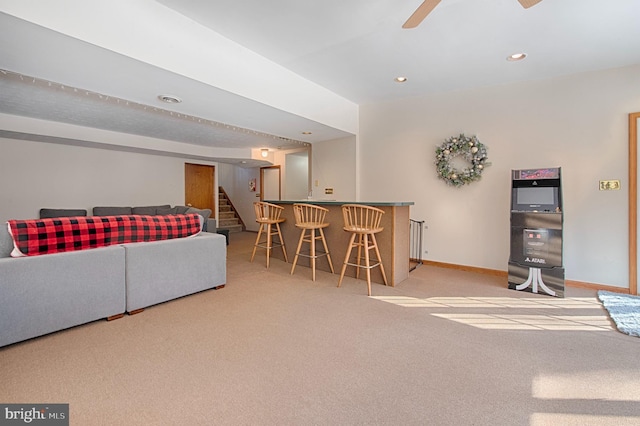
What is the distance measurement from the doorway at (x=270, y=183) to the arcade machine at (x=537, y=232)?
226 inches

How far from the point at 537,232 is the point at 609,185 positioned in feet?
3.32

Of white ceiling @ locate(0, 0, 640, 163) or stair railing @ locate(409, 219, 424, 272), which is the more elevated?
white ceiling @ locate(0, 0, 640, 163)

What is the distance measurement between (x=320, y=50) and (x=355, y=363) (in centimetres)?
306

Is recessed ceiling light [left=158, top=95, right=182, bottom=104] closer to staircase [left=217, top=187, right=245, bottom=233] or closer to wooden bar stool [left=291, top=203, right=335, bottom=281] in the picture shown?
wooden bar stool [left=291, top=203, right=335, bottom=281]

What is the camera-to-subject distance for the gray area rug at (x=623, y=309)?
236 cm

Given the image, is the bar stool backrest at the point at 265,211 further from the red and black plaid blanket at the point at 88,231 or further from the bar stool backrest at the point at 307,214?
the red and black plaid blanket at the point at 88,231

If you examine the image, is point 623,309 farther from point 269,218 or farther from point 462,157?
point 269,218

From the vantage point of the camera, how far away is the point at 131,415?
1.43 meters

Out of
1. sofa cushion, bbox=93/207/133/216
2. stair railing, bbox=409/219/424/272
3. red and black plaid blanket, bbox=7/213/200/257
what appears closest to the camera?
red and black plaid blanket, bbox=7/213/200/257

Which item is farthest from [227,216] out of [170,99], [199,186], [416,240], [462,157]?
[462,157]

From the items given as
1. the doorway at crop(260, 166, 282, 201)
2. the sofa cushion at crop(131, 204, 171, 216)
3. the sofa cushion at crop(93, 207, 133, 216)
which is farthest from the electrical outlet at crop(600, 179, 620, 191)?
the sofa cushion at crop(93, 207, 133, 216)

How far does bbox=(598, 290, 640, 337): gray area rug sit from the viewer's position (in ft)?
7.73

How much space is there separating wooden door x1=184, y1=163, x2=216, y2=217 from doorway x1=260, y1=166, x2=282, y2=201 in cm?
138

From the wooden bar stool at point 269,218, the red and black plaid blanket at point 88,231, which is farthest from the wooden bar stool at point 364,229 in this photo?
the red and black plaid blanket at point 88,231
